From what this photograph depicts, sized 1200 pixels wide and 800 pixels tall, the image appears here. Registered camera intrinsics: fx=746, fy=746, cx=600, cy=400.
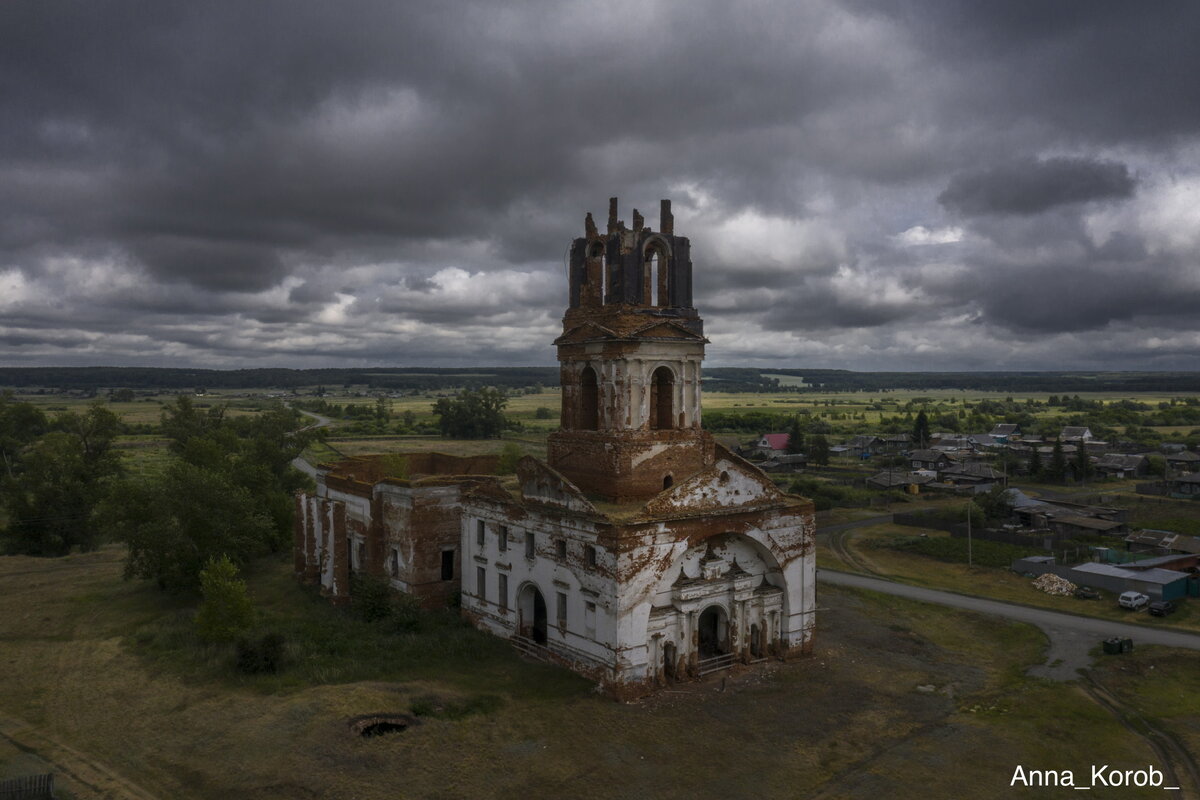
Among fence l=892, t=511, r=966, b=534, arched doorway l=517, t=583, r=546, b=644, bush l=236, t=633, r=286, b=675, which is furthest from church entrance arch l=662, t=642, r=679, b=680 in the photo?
fence l=892, t=511, r=966, b=534

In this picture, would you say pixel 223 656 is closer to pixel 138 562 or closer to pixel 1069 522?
pixel 138 562

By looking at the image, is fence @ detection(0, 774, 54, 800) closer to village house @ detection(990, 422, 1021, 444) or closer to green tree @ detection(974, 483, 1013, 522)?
green tree @ detection(974, 483, 1013, 522)

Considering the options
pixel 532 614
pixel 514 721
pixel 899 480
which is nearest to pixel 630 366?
pixel 532 614

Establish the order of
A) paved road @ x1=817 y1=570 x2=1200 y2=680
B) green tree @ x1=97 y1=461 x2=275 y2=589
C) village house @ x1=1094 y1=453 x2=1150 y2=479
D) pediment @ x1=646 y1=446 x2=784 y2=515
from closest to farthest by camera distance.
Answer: pediment @ x1=646 y1=446 x2=784 y2=515
paved road @ x1=817 y1=570 x2=1200 y2=680
green tree @ x1=97 y1=461 x2=275 y2=589
village house @ x1=1094 y1=453 x2=1150 y2=479

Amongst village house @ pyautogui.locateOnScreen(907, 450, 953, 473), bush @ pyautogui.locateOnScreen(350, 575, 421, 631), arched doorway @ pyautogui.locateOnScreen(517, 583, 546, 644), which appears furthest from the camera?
village house @ pyautogui.locateOnScreen(907, 450, 953, 473)

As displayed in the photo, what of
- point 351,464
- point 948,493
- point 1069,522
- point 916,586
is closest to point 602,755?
point 351,464

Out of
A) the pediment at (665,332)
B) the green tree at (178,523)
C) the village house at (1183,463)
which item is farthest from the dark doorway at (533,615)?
the village house at (1183,463)
